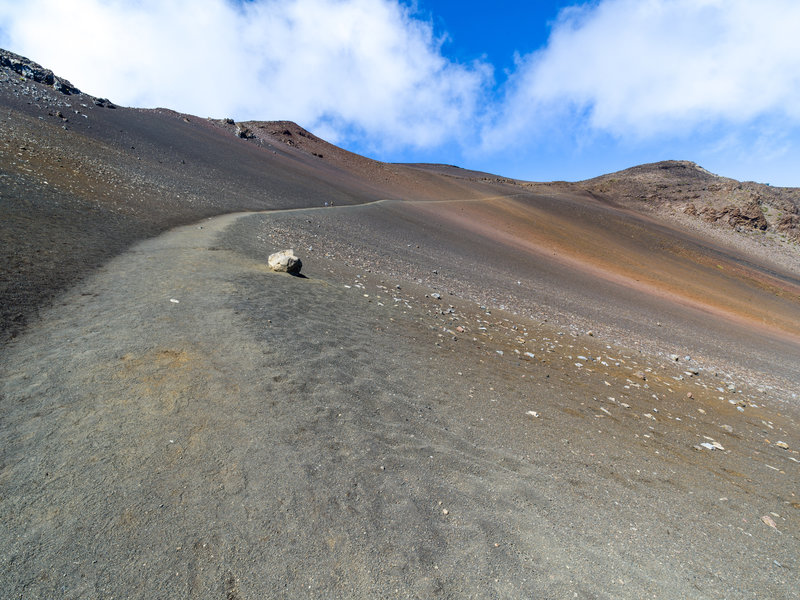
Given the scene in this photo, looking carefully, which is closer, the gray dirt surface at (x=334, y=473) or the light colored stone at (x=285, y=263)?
the gray dirt surface at (x=334, y=473)

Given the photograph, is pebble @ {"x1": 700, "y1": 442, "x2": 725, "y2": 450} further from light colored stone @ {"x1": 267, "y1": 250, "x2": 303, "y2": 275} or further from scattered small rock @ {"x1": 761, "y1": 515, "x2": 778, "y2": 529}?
light colored stone @ {"x1": 267, "y1": 250, "x2": 303, "y2": 275}

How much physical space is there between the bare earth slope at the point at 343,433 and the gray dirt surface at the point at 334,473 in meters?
0.02

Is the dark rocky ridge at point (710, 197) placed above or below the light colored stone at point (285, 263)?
above

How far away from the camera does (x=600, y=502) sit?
383 cm

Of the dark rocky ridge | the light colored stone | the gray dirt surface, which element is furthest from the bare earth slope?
the dark rocky ridge

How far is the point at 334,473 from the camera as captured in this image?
3.50m

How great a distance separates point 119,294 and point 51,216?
601 centimetres

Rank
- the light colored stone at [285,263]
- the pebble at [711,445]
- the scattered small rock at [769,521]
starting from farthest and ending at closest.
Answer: the light colored stone at [285,263]
the pebble at [711,445]
the scattered small rock at [769,521]

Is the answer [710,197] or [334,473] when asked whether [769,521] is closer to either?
[334,473]

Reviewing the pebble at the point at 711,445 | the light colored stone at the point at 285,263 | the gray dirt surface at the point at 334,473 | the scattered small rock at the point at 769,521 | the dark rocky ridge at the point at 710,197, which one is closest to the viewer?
the gray dirt surface at the point at 334,473

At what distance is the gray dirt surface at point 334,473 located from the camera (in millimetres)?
2609

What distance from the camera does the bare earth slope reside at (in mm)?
2695

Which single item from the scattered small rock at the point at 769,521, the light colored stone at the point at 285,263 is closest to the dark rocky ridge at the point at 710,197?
the scattered small rock at the point at 769,521

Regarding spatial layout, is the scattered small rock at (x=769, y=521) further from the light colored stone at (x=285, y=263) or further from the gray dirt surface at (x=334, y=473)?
the light colored stone at (x=285, y=263)
